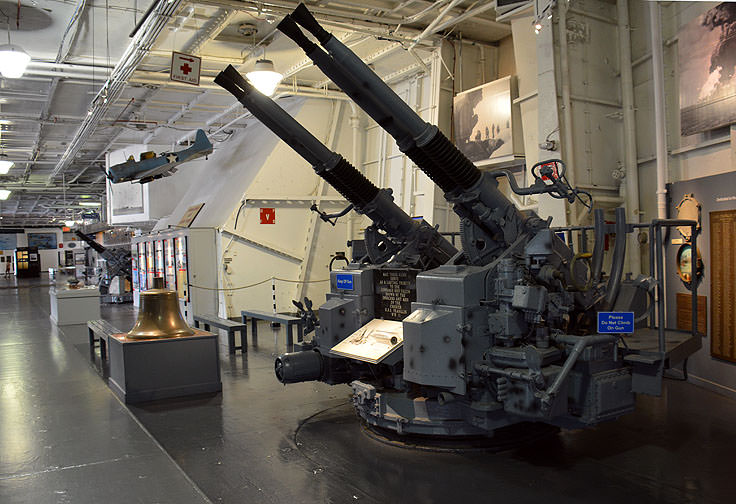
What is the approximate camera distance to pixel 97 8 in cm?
923

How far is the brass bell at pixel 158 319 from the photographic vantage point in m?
6.84

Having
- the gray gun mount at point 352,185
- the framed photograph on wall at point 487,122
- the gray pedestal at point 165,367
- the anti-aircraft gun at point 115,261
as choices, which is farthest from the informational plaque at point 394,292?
the anti-aircraft gun at point 115,261

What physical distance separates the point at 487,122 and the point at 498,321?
225 inches

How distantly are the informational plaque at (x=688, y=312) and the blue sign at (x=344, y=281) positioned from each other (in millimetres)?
3638

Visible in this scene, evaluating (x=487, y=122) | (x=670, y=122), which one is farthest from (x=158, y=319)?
(x=670, y=122)

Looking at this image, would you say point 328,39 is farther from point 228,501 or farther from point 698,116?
point 698,116

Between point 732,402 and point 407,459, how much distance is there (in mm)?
3615

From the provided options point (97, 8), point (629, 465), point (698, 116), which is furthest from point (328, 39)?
point (97, 8)

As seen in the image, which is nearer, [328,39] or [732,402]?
[328,39]

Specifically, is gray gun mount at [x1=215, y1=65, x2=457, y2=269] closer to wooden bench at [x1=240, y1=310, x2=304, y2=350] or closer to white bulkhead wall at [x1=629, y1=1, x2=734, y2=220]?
white bulkhead wall at [x1=629, y1=1, x2=734, y2=220]

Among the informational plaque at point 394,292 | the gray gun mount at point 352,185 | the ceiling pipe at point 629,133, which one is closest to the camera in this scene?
the informational plaque at point 394,292

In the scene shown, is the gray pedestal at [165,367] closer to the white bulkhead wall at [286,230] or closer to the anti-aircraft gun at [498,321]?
the anti-aircraft gun at [498,321]

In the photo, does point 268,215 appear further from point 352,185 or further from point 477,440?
point 477,440

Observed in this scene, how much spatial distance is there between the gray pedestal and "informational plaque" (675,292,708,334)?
5300 millimetres
